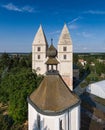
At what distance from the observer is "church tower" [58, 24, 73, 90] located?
118 ft

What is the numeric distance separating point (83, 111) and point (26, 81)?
6895 millimetres

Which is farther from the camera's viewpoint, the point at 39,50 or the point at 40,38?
the point at 39,50

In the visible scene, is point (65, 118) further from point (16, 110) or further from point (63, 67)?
point (63, 67)

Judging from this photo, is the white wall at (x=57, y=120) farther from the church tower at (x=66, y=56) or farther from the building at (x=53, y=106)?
the church tower at (x=66, y=56)

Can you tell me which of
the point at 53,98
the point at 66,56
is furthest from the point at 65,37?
the point at 53,98

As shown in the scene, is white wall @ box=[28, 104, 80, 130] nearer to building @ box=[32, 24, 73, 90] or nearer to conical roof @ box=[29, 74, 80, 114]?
A: conical roof @ box=[29, 74, 80, 114]

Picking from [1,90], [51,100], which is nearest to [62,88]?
[51,100]

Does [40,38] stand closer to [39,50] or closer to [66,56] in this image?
[39,50]

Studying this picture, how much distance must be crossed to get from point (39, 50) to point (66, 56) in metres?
6.04

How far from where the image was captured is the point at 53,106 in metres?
8.81

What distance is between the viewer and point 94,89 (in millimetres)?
29344

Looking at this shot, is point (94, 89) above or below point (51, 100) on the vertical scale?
below

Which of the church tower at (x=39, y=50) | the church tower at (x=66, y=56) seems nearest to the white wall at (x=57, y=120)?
the church tower at (x=66, y=56)

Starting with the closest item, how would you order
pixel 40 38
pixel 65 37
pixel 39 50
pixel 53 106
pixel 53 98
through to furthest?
pixel 53 106, pixel 53 98, pixel 65 37, pixel 40 38, pixel 39 50
